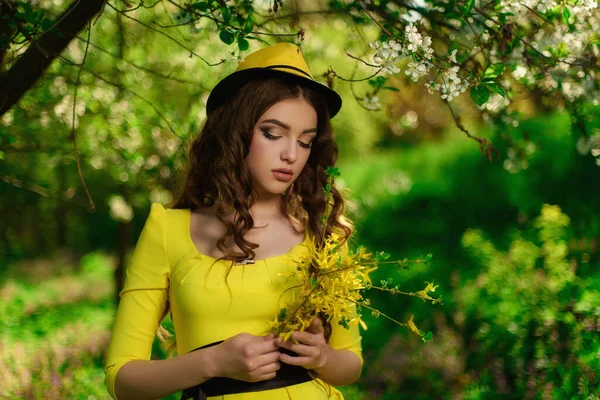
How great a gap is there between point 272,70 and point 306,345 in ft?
2.92

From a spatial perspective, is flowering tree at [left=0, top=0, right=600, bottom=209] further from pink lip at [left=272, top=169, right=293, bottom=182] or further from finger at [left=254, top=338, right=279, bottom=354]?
finger at [left=254, top=338, right=279, bottom=354]

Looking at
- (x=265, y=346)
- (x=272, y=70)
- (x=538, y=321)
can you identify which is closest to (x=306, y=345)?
(x=265, y=346)

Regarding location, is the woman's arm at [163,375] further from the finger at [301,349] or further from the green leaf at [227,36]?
the green leaf at [227,36]

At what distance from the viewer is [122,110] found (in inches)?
201

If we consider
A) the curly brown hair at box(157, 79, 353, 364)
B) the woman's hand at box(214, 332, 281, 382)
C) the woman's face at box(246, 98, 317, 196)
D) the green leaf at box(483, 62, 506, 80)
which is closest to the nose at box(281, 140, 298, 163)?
the woman's face at box(246, 98, 317, 196)

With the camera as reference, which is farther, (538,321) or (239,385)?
(538,321)

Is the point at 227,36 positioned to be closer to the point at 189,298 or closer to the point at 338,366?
the point at 189,298

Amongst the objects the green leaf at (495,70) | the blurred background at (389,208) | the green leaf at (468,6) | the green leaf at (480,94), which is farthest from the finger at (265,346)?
the green leaf at (468,6)

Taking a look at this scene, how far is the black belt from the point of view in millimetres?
1950

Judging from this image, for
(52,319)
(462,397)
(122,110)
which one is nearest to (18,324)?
(52,319)

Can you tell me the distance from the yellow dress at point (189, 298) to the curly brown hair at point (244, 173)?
3.2 inches

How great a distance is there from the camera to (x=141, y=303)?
81.1 inches

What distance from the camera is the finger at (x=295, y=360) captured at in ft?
6.25

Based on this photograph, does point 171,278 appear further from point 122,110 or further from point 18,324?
point 18,324
